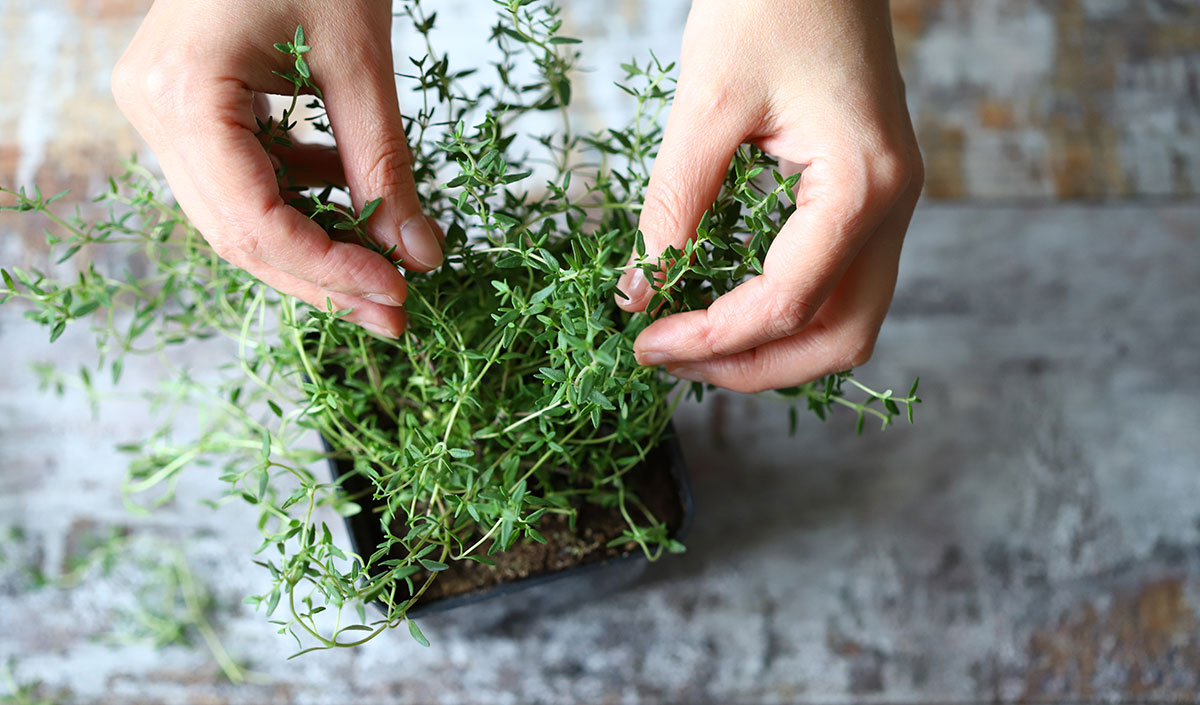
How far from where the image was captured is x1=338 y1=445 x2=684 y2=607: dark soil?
92 cm

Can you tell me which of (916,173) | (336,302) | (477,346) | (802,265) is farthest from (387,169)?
(916,173)

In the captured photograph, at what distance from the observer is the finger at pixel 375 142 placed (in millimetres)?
654

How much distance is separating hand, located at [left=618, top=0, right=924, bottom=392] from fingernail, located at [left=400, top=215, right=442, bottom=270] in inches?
6.3

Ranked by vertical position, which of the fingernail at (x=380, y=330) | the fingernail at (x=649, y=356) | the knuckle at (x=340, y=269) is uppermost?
the knuckle at (x=340, y=269)

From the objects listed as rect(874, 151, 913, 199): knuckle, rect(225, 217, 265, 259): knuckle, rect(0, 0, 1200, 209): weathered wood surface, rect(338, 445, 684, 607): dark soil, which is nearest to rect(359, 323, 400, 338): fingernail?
rect(225, 217, 265, 259): knuckle

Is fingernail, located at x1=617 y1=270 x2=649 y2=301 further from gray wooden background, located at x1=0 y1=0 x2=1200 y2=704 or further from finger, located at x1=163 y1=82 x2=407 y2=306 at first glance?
gray wooden background, located at x1=0 y1=0 x2=1200 y2=704

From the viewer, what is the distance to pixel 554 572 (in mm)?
920

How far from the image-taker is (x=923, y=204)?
1.38m

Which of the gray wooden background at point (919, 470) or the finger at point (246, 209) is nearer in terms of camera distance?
the finger at point (246, 209)

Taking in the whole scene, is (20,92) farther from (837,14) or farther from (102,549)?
(837,14)

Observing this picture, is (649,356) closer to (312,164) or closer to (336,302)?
(336,302)

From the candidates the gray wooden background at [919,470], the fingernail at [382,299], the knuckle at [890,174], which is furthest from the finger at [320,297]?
the gray wooden background at [919,470]

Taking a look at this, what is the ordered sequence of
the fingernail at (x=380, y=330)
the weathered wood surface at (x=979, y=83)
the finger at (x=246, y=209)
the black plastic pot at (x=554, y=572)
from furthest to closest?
the weathered wood surface at (x=979, y=83) < the black plastic pot at (x=554, y=572) < the fingernail at (x=380, y=330) < the finger at (x=246, y=209)

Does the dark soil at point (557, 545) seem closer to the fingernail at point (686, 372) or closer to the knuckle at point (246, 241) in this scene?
the fingernail at point (686, 372)
